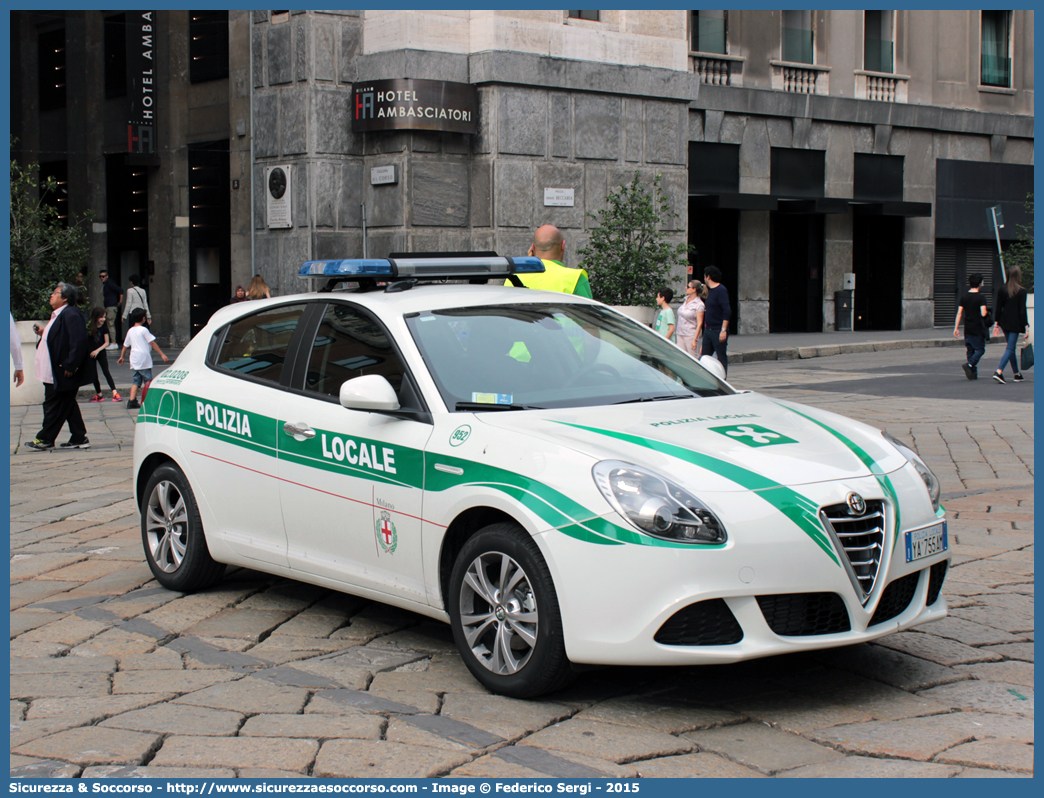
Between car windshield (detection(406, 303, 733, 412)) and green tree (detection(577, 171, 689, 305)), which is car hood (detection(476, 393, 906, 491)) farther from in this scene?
green tree (detection(577, 171, 689, 305))

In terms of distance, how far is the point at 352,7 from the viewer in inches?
856

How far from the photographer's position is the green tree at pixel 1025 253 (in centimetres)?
3130

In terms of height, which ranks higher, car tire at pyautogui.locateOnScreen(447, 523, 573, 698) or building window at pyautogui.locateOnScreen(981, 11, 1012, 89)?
building window at pyautogui.locateOnScreen(981, 11, 1012, 89)

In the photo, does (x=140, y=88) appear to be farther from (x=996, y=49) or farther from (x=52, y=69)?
(x=996, y=49)

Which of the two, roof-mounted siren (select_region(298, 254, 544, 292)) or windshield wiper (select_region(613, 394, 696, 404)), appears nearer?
windshield wiper (select_region(613, 394, 696, 404))

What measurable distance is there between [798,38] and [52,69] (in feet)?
61.3

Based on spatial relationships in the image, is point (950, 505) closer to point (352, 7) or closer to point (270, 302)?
point (270, 302)

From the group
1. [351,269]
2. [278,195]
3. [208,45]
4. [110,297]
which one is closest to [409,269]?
[351,269]

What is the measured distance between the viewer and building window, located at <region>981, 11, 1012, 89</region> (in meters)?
33.2

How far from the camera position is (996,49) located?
109 ft

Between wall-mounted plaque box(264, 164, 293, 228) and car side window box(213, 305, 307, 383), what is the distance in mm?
16536

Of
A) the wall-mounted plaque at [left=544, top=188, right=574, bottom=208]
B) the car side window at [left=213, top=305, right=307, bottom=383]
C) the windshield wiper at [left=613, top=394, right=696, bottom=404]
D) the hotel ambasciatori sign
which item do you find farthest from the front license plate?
the wall-mounted plaque at [left=544, top=188, right=574, bottom=208]

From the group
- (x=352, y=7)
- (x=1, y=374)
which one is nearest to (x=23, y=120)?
(x=352, y=7)

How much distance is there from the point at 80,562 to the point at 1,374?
162 centimetres
